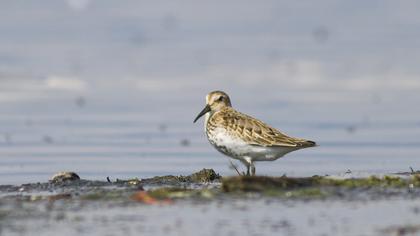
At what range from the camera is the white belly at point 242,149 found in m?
12.7

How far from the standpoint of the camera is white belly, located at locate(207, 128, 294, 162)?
12.7 m

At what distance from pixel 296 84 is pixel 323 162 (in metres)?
7.49

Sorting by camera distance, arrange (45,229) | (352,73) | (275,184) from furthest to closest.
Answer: (352,73) < (275,184) < (45,229)

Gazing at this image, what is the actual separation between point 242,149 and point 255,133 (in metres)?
0.21

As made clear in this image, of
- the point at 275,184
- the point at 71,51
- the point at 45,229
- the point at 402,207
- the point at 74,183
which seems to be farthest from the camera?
the point at 71,51

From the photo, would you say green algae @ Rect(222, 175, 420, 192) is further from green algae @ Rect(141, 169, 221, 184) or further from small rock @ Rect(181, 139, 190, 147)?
small rock @ Rect(181, 139, 190, 147)

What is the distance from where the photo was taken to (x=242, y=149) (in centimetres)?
1273

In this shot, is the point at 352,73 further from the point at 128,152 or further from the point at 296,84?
the point at 128,152

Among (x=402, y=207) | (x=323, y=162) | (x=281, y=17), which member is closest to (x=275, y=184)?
(x=402, y=207)

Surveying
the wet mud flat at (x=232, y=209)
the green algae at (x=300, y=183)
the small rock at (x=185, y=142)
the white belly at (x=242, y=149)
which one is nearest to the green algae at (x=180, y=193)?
the wet mud flat at (x=232, y=209)

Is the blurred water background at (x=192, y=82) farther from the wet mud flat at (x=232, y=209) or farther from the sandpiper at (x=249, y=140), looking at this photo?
the wet mud flat at (x=232, y=209)

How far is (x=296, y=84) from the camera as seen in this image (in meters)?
22.8

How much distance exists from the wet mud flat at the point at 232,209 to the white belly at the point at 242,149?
131 centimetres

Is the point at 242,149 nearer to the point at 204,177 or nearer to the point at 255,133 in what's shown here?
the point at 255,133
